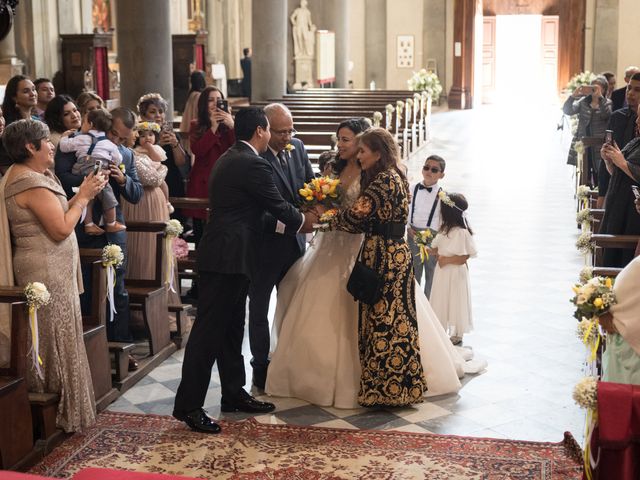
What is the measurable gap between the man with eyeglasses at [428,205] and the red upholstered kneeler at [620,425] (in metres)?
3.35

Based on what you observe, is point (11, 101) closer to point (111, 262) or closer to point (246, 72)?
point (111, 262)

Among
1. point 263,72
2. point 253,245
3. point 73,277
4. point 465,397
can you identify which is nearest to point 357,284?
point 253,245

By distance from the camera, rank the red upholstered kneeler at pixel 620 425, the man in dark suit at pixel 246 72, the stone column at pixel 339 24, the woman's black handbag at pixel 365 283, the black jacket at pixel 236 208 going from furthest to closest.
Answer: the man in dark suit at pixel 246 72 → the stone column at pixel 339 24 → the woman's black handbag at pixel 365 283 → the black jacket at pixel 236 208 → the red upholstered kneeler at pixel 620 425

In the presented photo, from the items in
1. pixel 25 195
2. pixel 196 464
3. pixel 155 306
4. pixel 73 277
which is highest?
pixel 25 195

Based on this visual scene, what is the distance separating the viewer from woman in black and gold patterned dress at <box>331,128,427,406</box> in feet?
18.2

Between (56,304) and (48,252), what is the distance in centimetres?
29

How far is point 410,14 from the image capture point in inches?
1175

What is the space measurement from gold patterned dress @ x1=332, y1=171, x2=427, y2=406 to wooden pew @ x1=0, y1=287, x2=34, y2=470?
181cm

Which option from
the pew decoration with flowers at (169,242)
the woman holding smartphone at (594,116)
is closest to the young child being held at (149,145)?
the pew decoration with flowers at (169,242)

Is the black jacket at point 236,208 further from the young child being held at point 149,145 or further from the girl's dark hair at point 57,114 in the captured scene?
the young child being held at point 149,145

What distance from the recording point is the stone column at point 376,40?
98.7 ft

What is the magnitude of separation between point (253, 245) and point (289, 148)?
101 centimetres

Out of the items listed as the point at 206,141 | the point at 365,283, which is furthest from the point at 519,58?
the point at 365,283

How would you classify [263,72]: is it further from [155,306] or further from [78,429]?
[78,429]
